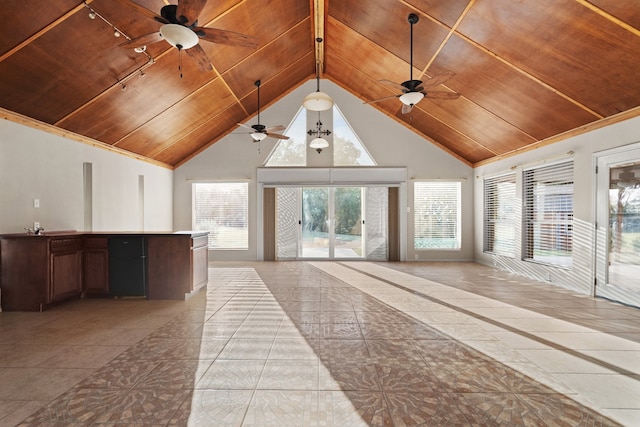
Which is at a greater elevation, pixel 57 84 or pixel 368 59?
pixel 368 59

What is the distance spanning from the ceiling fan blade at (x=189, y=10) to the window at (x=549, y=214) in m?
5.74

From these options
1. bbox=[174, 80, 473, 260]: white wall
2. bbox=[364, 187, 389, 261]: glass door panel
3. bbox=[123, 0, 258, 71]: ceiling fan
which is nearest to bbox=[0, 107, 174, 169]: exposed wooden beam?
bbox=[174, 80, 473, 260]: white wall

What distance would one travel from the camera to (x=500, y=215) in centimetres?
725

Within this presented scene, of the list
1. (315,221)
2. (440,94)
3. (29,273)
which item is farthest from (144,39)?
(315,221)

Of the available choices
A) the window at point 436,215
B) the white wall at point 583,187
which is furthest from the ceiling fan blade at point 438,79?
the window at point 436,215

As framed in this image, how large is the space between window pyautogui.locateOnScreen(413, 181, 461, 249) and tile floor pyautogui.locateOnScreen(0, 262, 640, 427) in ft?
→ 11.8

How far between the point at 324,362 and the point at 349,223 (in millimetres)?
5932

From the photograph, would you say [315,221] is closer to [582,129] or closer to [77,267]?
[77,267]

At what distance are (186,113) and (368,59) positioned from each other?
3.73 m

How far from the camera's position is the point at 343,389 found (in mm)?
2236

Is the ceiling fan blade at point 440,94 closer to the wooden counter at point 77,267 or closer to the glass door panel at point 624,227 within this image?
the glass door panel at point 624,227

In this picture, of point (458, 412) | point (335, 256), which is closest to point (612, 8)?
point (458, 412)

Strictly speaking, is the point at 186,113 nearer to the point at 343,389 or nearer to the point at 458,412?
the point at 343,389

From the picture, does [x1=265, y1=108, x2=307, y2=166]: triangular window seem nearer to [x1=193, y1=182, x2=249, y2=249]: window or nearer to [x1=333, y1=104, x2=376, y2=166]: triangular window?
[x1=333, y1=104, x2=376, y2=166]: triangular window
